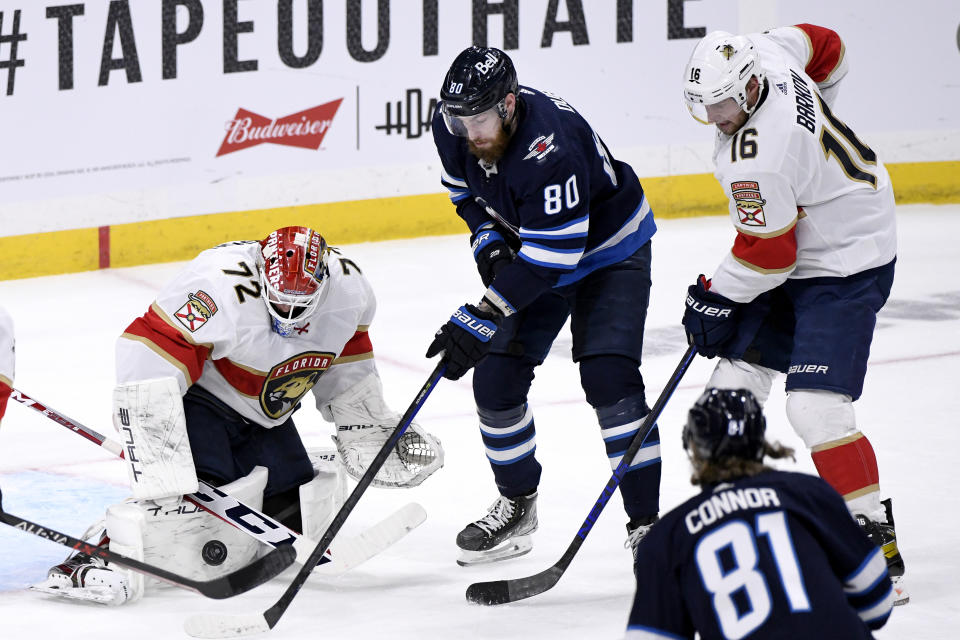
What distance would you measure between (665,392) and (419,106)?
3.80m

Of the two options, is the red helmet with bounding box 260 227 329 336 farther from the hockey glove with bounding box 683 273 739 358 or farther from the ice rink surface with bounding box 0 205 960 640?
the hockey glove with bounding box 683 273 739 358

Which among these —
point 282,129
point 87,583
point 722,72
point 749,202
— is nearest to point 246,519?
point 87,583

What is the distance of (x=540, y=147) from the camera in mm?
3053

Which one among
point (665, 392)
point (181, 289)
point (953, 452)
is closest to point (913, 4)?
point (953, 452)

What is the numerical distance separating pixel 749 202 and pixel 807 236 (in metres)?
0.19

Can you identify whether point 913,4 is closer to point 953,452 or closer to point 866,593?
point 953,452

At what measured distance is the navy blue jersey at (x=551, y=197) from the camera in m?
3.05

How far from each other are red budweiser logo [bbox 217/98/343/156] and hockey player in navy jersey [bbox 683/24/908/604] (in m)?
3.70

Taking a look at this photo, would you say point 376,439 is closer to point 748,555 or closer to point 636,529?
point 636,529

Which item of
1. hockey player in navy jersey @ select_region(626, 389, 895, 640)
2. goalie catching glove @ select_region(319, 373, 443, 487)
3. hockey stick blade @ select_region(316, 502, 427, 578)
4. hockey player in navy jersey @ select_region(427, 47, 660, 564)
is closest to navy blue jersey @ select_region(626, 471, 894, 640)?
hockey player in navy jersey @ select_region(626, 389, 895, 640)

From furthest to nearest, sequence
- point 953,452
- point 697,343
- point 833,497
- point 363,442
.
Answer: point 953,452 < point 363,442 < point 697,343 < point 833,497

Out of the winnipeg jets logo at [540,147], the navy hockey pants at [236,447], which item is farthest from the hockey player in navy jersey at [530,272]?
the navy hockey pants at [236,447]

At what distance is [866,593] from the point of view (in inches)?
76.0

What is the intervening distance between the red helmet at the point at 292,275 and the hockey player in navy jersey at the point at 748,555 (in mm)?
1264
